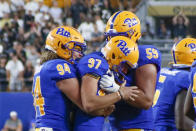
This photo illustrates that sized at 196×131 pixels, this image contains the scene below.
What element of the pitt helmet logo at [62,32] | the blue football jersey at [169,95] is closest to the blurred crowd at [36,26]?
the blue football jersey at [169,95]

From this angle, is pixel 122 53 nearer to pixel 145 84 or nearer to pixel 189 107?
pixel 145 84

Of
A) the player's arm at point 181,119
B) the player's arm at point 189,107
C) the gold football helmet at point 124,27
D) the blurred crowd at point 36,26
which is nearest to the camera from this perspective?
the player's arm at point 189,107

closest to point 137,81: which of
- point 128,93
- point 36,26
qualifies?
point 128,93

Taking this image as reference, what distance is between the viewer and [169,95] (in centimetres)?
487

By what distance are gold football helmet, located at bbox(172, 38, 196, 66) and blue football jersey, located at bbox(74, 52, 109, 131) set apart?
1.37 metres

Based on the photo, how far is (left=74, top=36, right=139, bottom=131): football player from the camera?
3.80m

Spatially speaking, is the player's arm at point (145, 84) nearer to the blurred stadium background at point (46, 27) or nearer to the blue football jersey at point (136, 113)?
the blue football jersey at point (136, 113)

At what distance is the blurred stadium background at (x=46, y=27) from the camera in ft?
37.2

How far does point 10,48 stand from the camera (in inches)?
491

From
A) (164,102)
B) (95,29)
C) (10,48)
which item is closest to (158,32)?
(95,29)

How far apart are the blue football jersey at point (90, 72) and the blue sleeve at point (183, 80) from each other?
3.79ft

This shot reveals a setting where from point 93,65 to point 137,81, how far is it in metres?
0.50

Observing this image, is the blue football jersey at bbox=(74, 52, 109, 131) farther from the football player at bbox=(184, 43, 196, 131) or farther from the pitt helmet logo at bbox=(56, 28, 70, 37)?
the football player at bbox=(184, 43, 196, 131)

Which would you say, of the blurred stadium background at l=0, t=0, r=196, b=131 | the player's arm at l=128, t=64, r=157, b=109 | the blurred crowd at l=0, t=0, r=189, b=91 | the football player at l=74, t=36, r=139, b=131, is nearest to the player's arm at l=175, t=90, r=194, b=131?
the player's arm at l=128, t=64, r=157, b=109
